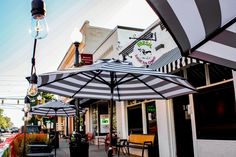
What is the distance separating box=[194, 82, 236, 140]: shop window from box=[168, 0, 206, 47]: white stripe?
469 cm

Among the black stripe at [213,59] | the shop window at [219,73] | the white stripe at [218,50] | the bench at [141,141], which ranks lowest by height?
the bench at [141,141]

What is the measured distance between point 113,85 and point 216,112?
3.47 meters

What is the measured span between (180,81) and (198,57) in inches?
68.4

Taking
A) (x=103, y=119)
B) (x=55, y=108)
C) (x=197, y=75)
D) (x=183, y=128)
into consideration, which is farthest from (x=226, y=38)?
(x=103, y=119)

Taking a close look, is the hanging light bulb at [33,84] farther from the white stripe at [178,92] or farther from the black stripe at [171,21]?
the black stripe at [171,21]

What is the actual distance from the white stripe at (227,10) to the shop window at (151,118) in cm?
827

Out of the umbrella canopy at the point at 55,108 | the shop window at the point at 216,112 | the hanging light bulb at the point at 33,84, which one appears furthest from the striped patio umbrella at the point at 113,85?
the umbrella canopy at the point at 55,108

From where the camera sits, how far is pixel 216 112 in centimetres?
738

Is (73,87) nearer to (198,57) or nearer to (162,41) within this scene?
(198,57)

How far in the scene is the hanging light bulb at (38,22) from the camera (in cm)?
378

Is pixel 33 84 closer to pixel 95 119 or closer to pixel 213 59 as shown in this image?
pixel 213 59

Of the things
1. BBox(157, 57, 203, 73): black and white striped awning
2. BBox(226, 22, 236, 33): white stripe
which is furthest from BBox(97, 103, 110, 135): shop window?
BBox(226, 22, 236, 33): white stripe

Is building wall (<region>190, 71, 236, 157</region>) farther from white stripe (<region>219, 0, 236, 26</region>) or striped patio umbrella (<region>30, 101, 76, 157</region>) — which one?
striped patio umbrella (<region>30, 101, 76, 157</region>)

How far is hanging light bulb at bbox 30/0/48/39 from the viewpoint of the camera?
3.78 m
